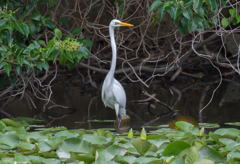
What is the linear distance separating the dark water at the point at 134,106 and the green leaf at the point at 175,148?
1484 millimetres

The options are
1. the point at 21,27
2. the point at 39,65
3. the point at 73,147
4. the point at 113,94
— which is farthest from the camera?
the point at 113,94

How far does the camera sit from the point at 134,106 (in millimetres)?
4797

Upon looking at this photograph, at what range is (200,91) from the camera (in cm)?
574

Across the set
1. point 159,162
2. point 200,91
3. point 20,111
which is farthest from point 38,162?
point 200,91

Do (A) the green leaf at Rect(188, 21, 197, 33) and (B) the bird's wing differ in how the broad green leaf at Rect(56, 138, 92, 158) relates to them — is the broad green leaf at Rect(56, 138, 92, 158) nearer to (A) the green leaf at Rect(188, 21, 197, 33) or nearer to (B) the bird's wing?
(A) the green leaf at Rect(188, 21, 197, 33)

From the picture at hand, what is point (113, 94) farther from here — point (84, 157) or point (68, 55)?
point (84, 157)

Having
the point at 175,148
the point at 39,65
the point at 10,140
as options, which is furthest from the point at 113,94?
the point at 175,148

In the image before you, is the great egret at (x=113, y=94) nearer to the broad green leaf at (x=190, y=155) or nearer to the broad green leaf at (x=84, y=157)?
the broad green leaf at (x=84, y=157)

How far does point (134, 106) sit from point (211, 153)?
2731mm

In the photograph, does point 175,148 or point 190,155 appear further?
point 175,148

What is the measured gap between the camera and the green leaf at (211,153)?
2.08 metres

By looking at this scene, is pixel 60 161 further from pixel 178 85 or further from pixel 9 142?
pixel 178 85

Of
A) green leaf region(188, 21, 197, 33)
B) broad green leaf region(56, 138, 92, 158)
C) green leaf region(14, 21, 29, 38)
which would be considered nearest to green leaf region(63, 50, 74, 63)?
green leaf region(14, 21, 29, 38)

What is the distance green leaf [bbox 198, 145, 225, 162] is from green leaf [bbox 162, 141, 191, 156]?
3.6 inches
